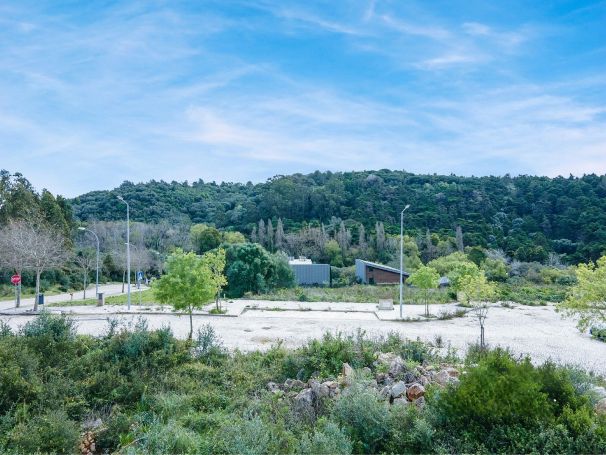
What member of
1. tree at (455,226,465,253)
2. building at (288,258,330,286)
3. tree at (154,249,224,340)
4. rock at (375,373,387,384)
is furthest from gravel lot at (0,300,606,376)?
tree at (455,226,465,253)

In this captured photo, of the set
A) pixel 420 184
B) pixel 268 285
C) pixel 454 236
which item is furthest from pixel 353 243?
pixel 420 184

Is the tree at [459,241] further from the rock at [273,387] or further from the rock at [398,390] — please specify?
the rock at [398,390]

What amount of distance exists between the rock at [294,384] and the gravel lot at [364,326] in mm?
4003

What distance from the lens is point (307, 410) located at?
8344 millimetres

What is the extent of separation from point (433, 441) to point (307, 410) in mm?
2661

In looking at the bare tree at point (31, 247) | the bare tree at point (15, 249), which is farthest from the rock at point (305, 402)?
the bare tree at point (15, 249)

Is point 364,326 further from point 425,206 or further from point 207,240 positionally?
point 425,206

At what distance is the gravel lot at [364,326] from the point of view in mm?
16188

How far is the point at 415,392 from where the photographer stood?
847 centimetres

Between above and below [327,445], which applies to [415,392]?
below

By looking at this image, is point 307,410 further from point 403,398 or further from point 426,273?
point 426,273

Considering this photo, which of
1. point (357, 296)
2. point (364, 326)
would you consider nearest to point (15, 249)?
point (364, 326)

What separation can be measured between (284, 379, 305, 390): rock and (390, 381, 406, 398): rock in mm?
2306

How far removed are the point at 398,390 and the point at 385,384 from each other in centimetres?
98
